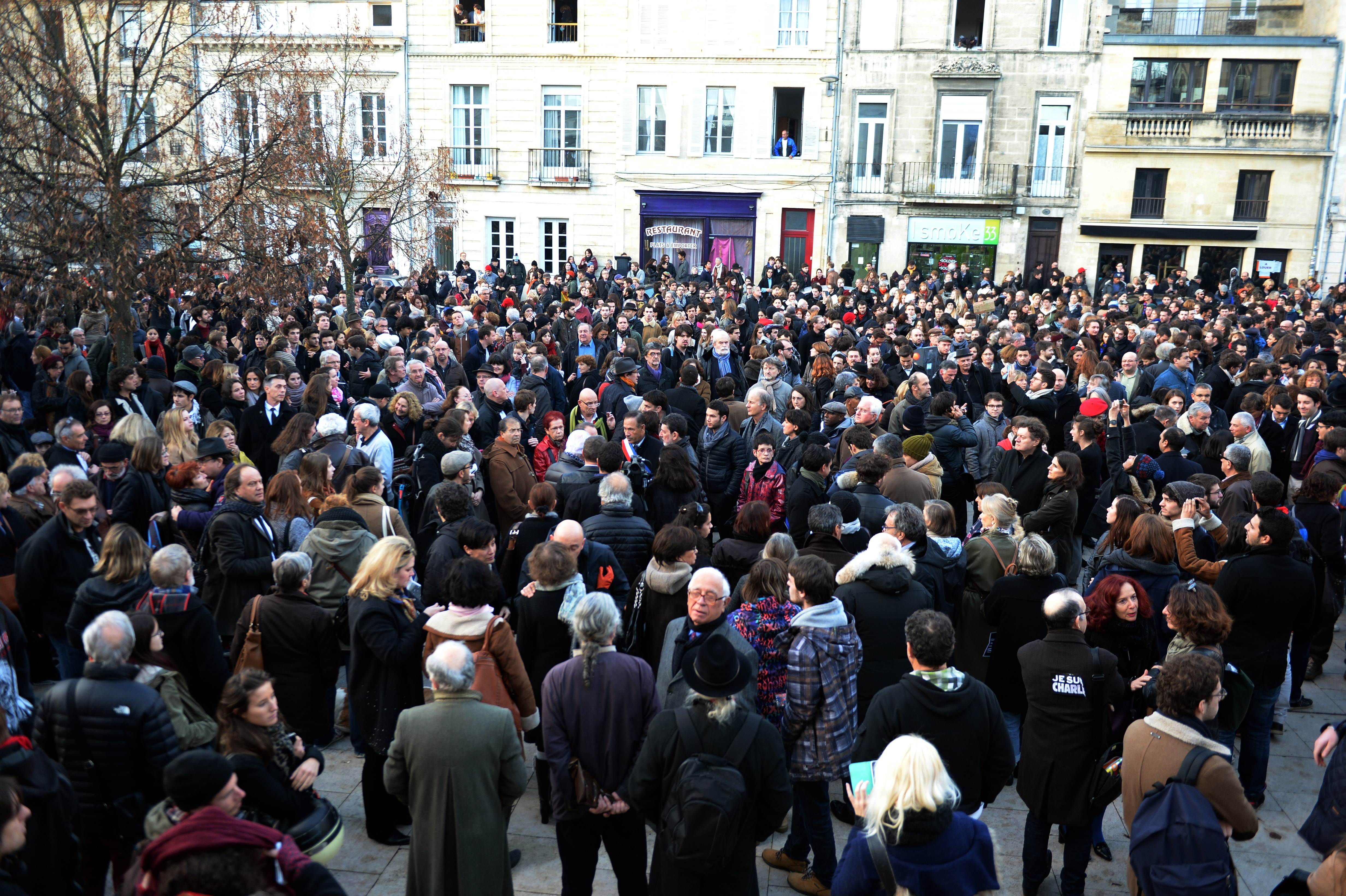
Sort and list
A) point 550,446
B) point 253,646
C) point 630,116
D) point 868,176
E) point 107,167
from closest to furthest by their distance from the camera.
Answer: point 253,646
point 550,446
point 107,167
point 868,176
point 630,116

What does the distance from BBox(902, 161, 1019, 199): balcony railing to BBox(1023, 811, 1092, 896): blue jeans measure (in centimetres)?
2679

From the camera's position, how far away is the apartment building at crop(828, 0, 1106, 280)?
92.5 ft

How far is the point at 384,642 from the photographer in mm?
4707

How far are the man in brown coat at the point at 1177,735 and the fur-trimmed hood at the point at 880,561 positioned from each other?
136 cm

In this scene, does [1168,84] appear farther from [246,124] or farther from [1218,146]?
[246,124]

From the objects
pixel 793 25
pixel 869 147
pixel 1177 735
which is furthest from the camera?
pixel 869 147

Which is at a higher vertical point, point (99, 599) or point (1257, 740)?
point (99, 599)

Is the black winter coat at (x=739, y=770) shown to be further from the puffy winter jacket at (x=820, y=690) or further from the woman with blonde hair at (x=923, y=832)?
the puffy winter jacket at (x=820, y=690)

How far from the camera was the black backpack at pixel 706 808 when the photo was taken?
3.53m

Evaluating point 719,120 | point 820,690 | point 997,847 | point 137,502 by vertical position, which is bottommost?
point 997,847

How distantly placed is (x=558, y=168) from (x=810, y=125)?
26.0 feet

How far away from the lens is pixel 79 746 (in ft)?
12.7

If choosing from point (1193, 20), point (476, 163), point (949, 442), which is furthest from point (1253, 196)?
point (949, 442)

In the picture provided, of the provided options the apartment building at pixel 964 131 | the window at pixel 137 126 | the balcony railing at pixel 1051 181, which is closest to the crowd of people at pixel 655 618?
the window at pixel 137 126
